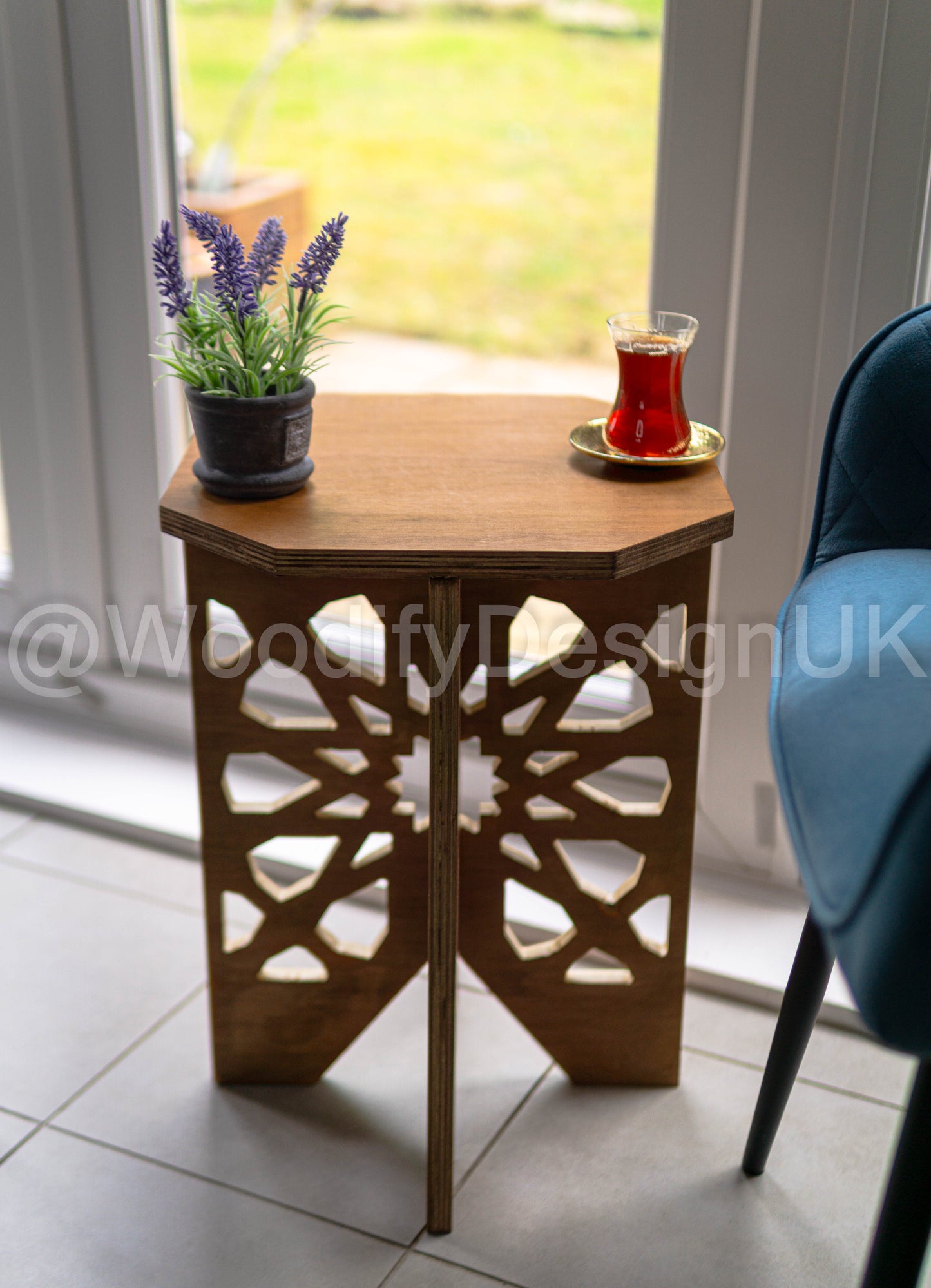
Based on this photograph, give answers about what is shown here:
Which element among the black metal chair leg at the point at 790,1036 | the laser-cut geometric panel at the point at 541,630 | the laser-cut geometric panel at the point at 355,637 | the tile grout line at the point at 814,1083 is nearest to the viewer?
the black metal chair leg at the point at 790,1036

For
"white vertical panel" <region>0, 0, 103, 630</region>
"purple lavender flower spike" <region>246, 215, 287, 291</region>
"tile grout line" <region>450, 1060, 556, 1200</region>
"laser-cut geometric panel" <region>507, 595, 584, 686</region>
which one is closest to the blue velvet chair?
"tile grout line" <region>450, 1060, 556, 1200</region>

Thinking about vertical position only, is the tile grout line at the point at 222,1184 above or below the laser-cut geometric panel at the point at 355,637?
below

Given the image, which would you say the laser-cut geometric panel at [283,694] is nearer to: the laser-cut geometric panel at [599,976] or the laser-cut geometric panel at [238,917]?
the laser-cut geometric panel at [238,917]

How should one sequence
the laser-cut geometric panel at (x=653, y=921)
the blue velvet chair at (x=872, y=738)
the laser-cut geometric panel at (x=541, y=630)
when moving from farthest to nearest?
the laser-cut geometric panel at (x=541, y=630)
the laser-cut geometric panel at (x=653, y=921)
the blue velvet chair at (x=872, y=738)

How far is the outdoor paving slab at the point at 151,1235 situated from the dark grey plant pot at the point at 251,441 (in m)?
0.66

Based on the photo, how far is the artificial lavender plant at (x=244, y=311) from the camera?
39.4 inches

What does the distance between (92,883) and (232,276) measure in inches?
37.7

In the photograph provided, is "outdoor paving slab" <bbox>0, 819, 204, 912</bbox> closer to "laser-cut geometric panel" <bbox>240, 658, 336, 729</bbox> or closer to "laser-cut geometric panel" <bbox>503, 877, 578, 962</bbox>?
"laser-cut geometric panel" <bbox>240, 658, 336, 729</bbox>

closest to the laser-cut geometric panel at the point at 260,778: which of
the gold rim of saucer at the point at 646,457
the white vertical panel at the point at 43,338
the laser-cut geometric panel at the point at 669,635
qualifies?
the white vertical panel at the point at 43,338

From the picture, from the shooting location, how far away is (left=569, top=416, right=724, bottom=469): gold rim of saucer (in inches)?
42.6

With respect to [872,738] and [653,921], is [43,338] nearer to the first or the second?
[653,921]

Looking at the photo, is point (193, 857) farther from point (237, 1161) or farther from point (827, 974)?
point (827, 974)

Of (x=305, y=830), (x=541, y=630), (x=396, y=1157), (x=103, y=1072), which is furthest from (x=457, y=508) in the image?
(x=541, y=630)

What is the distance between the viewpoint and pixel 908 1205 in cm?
77
